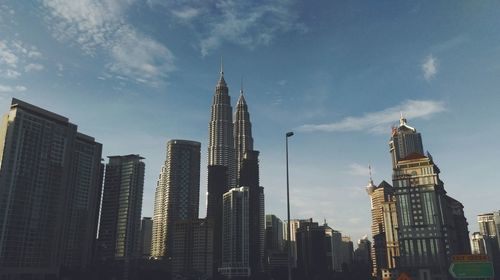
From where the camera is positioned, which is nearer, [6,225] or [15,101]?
[6,225]

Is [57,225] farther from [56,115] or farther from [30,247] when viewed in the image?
[56,115]

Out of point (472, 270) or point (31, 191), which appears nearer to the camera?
point (472, 270)

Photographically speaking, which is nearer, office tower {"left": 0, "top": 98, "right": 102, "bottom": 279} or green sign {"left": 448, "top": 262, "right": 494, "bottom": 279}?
green sign {"left": 448, "top": 262, "right": 494, "bottom": 279}

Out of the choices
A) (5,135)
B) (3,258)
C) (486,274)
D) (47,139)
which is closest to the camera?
(486,274)

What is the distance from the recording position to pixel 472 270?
53.6 metres

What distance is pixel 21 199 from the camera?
173750 mm

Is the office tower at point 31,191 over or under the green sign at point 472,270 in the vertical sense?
over

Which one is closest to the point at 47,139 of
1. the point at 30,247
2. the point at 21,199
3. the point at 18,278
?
the point at 21,199

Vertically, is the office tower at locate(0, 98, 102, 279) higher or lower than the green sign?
higher

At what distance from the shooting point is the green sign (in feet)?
174

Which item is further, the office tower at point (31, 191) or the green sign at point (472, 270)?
the office tower at point (31, 191)

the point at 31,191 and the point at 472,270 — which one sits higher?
the point at 31,191

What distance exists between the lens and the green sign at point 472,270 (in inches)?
2092

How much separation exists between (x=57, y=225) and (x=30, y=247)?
13.9 meters
